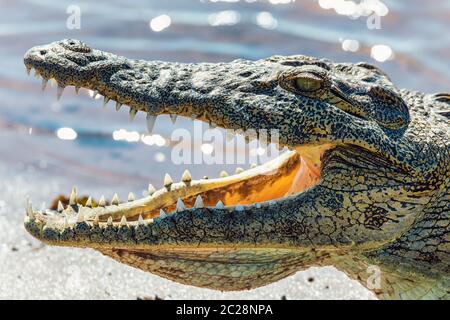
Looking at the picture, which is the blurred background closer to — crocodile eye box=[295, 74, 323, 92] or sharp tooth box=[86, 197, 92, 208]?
sharp tooth box=[86, 197, 92, 208]

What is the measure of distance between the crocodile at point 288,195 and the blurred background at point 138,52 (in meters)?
1.82

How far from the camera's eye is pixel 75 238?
415cm

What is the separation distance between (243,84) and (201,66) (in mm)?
261

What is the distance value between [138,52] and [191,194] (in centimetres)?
620

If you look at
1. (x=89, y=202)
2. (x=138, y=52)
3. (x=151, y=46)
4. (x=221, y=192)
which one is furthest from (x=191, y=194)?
(x=151, y=46)

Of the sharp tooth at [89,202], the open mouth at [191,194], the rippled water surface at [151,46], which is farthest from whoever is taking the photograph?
the rippled water surface at [151,46]

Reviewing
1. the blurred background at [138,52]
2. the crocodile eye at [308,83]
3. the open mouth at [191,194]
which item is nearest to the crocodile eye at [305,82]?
the crocodile eye at [308,83]

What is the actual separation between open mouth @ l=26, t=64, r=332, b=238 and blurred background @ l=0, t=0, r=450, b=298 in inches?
56.7

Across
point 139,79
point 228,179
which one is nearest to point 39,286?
point 228,179

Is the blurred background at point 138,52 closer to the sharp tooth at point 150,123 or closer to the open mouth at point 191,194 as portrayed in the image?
the open mouth at point 191,194

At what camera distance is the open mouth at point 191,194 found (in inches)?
167

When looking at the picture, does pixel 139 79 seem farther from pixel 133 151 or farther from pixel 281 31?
pixel 281 31

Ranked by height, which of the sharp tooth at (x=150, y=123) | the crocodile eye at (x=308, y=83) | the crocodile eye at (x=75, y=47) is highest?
the crocodile eye at (x=75, y=47)

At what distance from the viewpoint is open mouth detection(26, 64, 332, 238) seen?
4.24 m
